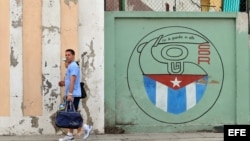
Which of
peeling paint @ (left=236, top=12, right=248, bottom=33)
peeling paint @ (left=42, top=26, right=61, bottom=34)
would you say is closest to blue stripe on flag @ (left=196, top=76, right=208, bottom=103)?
peeling paint @ (left=236, top=12, right=248, bottom=33)

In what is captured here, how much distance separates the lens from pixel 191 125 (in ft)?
33.7

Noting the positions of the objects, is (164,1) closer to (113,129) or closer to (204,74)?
(204,74)

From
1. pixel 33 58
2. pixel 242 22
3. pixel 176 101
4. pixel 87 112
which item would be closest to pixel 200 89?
pixel 176 101

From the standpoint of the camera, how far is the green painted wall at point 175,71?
1020 cm

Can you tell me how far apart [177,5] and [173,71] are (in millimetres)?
1470

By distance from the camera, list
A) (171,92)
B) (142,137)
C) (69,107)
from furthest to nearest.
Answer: (171,92) < (142,137) < (69,107)

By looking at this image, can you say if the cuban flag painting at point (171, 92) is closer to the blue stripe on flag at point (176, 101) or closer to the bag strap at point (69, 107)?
the blue stripe on flag at point (176, 101)

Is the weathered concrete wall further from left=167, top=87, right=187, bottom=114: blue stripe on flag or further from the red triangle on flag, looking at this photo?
left=167, top=87, right=187, bottom=114: blue stripe on flag

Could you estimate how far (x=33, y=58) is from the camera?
32.0ft

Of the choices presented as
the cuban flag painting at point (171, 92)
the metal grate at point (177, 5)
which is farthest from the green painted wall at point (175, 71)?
the metal grate at point (177, 5)

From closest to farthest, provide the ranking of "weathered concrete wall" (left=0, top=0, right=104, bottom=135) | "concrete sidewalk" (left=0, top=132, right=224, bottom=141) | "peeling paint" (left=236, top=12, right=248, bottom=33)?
"concrete sidewalk" (left=0, top=132, right=224, bottom=141)
"weathered concrete wall" (left=0, top=0, right=104, bottom=135)
"peeling paint" (left=236, top=12, right=248, bottom=33)

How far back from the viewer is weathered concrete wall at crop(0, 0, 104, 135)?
9703mm

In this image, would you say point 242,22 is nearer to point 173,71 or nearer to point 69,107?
point 173,71

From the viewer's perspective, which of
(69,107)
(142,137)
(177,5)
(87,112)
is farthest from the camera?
(177,5)
